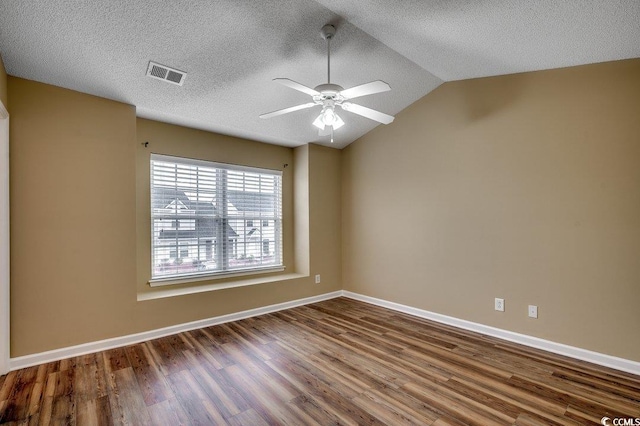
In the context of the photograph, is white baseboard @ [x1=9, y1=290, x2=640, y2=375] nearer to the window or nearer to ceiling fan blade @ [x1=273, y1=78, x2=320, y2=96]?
the window

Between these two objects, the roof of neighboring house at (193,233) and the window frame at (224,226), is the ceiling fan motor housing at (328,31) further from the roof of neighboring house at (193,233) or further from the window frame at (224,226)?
the roof of neighboring house at (193,233)

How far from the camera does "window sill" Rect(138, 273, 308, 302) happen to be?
3596 millimetres

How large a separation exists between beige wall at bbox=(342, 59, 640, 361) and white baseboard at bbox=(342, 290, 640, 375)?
0.06 m

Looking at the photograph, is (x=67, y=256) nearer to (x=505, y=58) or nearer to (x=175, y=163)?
(x=175, y=163)

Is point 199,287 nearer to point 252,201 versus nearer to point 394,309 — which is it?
point 252,201

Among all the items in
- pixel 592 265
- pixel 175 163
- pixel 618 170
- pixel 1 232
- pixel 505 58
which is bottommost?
pixel 592 265

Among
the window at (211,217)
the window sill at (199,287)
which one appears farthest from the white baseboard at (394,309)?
the window at (211,217)

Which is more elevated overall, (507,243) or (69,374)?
(507,243)

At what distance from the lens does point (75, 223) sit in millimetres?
3004

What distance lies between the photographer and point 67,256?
2955mm

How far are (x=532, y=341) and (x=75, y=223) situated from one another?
4.63 m

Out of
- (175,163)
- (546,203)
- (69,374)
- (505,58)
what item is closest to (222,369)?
(69,374)

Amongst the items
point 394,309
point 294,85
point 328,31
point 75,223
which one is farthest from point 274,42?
point 394,309

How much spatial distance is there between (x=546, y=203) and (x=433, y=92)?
188 cm
